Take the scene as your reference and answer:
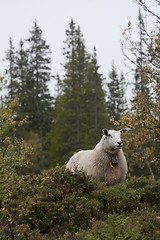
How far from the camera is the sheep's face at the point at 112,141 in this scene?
27.1ft

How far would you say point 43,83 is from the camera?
3136cm

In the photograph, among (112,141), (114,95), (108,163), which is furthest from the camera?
(114,95)

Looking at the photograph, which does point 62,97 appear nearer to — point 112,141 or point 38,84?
point 38,84

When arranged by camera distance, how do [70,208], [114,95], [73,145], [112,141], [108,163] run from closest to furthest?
1. [70,208]
2. [112,141]
3. [108,163]
4. [73,145]
5. [114,95]

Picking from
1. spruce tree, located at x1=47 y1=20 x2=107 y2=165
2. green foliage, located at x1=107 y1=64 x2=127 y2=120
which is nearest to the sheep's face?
spruce tree, located at x1=47 y1=20 x2=107 y2=165

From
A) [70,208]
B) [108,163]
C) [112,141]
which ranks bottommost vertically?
[70,208]

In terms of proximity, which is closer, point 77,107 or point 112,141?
point 112,141

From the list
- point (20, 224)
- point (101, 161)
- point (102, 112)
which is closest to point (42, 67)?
point (102, 112)

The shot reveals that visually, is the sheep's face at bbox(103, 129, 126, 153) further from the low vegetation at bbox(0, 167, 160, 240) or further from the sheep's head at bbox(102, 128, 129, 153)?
the low vegetation at bbox(0, 167, 160, 240)

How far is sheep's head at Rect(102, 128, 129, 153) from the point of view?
8296 millimetres

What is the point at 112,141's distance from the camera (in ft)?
27.8

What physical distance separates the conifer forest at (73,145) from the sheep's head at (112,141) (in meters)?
0.45

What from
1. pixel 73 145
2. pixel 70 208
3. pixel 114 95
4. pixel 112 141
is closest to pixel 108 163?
pixel 112 141

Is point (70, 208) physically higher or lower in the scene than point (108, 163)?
lower
